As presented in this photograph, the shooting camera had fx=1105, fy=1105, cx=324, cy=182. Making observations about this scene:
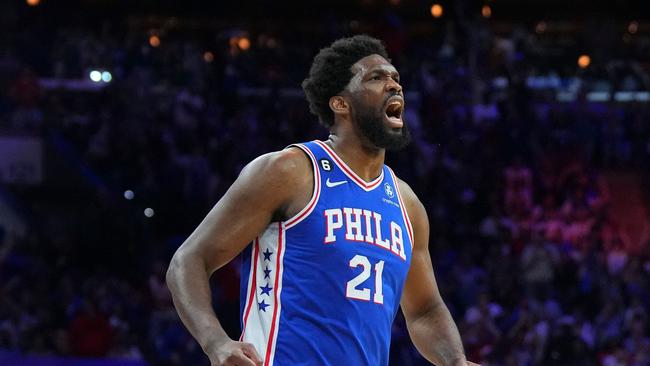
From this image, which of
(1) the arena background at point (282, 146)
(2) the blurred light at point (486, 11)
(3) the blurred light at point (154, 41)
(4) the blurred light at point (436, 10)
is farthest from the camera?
(4) the blurred light at point (436, 10)

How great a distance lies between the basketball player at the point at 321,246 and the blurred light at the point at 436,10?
616 inches

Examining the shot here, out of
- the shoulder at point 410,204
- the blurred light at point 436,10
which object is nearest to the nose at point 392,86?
the shoulder at point 410,204

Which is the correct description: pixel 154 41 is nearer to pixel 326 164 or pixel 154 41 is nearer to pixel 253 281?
pixel 326 164

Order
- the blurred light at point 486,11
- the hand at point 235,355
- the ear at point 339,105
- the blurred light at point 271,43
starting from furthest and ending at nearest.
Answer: the blurred light at point 486,11, the blurred light at point 271,43, the ear at point 339,105, the hand at point 235,355

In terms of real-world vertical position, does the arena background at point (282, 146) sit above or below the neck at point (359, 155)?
below

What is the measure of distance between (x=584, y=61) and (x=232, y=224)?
13472 mm

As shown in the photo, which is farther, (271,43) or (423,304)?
(271,43)

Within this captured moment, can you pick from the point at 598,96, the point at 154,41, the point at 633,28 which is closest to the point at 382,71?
the point at 598,96

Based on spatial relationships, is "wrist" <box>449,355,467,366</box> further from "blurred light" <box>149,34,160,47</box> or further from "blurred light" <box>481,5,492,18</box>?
"blurred light" <box>481,5,492,18</box>

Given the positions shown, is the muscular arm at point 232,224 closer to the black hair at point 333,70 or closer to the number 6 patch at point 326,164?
the number 6 patch at point 326,164

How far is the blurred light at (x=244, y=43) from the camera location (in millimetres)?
18005

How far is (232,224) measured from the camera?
13.0ft

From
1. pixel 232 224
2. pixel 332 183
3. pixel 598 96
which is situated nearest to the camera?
pixel 232 224

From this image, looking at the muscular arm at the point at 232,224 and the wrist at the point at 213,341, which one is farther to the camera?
the muscular arm at the point at 232,224
